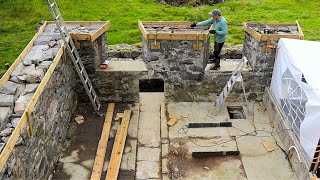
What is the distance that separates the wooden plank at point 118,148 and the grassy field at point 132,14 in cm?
722

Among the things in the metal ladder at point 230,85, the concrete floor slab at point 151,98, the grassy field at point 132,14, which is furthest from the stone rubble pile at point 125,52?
the metal ladder at point 230,85

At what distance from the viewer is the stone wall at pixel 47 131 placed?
22.8 ft

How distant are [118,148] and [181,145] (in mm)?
1737

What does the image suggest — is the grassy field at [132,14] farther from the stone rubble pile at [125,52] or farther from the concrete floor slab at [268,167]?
the concrete floor slab at [268,167]

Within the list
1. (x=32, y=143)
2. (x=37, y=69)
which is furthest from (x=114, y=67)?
(x=32, y=143)

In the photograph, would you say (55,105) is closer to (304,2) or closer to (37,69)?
(37,69)

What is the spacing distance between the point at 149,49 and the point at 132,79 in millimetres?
1190

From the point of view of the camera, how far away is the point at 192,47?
11.2 metres

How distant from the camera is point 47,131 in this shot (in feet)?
28.9

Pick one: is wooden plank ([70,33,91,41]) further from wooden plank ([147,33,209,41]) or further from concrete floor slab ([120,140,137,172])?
concrete floor slab ([120,140,137,172])

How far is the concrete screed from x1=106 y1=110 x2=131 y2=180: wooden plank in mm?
166

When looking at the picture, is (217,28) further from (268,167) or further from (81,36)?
(268,167)

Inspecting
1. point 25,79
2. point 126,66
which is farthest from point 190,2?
point 25,79

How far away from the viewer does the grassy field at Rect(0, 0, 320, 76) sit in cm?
1848
